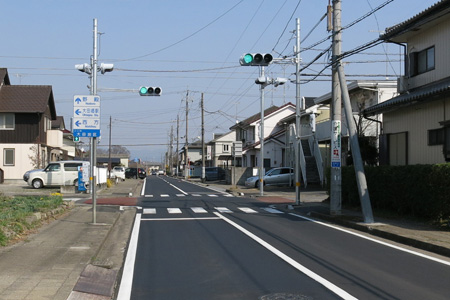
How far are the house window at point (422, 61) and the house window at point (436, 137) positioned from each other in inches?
105

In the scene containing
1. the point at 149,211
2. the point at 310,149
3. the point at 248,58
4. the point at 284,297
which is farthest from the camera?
the point at 310,149

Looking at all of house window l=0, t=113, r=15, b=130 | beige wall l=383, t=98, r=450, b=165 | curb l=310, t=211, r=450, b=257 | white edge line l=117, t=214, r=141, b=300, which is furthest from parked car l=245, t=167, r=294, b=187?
white edge line l=117, t=214, r=141, b=300

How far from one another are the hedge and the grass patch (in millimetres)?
10961

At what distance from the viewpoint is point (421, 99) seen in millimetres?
16812

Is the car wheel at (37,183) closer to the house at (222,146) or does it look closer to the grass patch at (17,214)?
the grass patch at (17,214)

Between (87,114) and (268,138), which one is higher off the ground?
(268,138)

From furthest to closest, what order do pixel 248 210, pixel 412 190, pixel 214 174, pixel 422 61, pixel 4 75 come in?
1. pixel 214 174
2. pixel 4 75
3. pixel 248 210
4. pixel 422 61
5. pixel 412 190

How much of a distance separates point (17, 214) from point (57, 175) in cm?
2085

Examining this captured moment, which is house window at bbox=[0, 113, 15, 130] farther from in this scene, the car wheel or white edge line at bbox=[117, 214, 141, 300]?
white edge line at bbox=[117, 214, 141, 300]

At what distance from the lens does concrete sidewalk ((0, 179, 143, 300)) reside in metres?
6.85

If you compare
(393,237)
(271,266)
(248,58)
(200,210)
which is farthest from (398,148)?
(271,266)

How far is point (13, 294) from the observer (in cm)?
652

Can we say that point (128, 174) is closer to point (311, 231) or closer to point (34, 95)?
point (34, 95)

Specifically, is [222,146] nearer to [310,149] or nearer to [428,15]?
[310,149]
